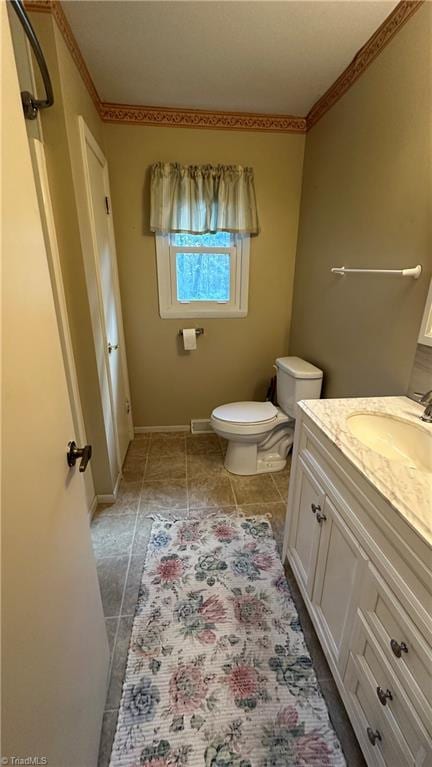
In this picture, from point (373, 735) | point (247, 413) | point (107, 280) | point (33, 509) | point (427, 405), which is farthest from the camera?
point (247, 413)

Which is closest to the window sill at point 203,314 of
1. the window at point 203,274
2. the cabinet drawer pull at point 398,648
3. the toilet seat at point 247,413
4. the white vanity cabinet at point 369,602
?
the window at point 203,274

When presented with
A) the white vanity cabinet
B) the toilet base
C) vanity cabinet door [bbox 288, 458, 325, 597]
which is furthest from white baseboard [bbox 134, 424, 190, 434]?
the white vanity cabinet

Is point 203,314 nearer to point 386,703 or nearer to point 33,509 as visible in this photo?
point 33,509

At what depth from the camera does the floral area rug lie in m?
0.93

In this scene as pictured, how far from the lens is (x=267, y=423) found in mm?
2021

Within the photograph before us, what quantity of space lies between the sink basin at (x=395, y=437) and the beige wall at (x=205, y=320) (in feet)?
4.98

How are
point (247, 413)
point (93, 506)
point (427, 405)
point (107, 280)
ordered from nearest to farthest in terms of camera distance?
point (427, 405) → point (93, 506) → point (107, 280) → point (247, 413)

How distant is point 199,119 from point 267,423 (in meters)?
2.01

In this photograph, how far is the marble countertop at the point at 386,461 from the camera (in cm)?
67

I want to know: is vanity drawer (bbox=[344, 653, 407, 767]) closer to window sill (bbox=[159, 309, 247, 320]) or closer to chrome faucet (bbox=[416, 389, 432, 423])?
chrome faucet (bbox=[416, 389, 432, 423])

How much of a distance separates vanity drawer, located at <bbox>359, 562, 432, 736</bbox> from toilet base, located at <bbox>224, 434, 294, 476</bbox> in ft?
4.33

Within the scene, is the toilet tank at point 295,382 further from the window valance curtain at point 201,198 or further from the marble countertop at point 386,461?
the window valance curtain at point 201,198

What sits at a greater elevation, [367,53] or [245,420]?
[367,53]

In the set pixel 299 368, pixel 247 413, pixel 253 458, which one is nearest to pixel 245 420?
pixel 247 413
